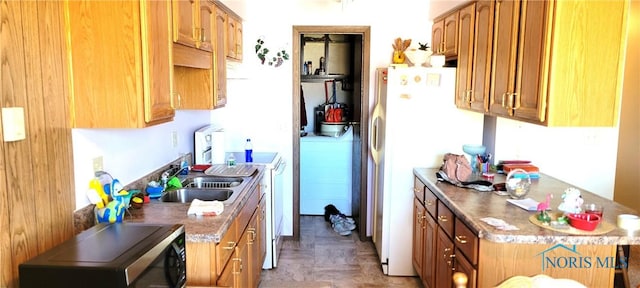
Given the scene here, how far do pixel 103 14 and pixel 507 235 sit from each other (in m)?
1.95

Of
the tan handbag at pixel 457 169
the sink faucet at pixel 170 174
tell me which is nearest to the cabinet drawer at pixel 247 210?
the sink faucet at pixel 170 174

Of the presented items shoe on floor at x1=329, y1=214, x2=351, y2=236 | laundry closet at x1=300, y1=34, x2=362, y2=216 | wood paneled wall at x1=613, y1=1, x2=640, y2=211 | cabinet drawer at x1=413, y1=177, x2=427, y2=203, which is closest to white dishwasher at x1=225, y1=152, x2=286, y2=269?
shoe on floor at x1=329, y1=214, x2=351, y2=236

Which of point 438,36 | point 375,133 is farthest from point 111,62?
point 438,36

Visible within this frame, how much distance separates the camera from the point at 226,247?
84.2 inches

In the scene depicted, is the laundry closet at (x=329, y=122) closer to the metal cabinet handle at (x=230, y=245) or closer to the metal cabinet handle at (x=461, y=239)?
the metal cabinet handle at (x=461, y=239)

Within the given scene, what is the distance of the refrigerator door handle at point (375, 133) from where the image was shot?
3836 mm

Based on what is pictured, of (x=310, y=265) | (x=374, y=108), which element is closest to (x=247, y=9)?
(x=374, y=108)

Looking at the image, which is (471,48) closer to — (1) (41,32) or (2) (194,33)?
(2) (194,33)

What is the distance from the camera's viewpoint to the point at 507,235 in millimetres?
1969

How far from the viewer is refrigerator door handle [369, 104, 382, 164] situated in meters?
3.84

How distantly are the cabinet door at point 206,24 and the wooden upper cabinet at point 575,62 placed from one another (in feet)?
6.00

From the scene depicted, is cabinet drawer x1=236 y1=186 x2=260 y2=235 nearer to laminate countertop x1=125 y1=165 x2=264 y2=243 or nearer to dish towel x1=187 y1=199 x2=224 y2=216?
laminate countertop x1=125 y1=165 x2=264 y2=243

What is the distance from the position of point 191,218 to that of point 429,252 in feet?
5.46

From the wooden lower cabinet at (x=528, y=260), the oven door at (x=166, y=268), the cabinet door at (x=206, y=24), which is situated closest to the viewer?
the oven door at (x=166, y=268)
